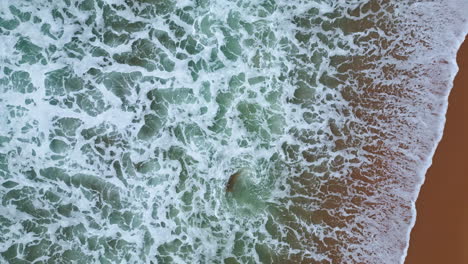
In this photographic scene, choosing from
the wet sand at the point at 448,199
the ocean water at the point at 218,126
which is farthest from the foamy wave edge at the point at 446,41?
the wet sand at the point at 448,199

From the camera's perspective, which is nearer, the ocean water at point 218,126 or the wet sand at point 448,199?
the ocean water at point 218,126

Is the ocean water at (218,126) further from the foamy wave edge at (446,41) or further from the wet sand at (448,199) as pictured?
the wet sand at (448,199)

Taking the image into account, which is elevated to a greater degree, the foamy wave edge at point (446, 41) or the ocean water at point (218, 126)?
the foamy wave edge at point (446, 41)

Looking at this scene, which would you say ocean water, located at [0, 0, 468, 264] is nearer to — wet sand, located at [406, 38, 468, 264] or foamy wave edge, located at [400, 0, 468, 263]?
foamy wave edge, located at [400, 0, 468, 263]

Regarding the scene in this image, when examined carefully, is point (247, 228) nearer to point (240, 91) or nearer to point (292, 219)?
point (292, 219)

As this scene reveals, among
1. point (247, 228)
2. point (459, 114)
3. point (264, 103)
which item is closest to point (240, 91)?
point (264, 103)

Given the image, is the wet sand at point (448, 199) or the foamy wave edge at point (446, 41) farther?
the wet sand at point (448, 199)

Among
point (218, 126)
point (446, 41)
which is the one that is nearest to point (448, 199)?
point (446, 41)
